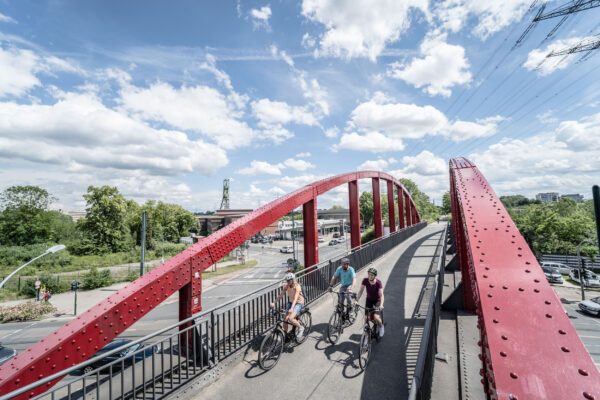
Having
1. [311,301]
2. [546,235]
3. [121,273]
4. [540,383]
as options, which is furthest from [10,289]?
[546,235]

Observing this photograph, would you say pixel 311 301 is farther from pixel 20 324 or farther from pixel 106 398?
pixel 20 324

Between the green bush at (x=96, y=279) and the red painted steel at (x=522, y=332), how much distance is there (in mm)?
36354

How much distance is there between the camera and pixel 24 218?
48.9 metres

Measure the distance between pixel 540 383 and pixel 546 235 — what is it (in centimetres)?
6027

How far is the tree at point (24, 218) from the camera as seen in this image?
4756cm

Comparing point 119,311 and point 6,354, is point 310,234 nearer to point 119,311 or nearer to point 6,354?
point 119,311

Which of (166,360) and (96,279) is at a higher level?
(166,360)

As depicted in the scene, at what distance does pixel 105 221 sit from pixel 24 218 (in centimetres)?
1687

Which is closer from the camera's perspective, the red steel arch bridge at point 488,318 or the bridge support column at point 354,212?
the red steel arch bridge at point 488,318

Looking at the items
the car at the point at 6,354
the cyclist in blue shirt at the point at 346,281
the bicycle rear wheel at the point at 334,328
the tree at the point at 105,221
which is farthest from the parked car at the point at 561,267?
the tree at the point at 105,221

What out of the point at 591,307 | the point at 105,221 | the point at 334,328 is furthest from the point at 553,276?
the point at 105,221

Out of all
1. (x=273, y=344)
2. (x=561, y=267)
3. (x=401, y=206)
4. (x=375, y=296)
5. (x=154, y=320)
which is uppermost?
(x=401, y=206)

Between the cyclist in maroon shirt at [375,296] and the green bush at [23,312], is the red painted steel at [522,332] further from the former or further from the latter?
the green bush at [23,312]

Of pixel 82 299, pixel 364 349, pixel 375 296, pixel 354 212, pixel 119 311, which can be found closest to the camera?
pixel 119 311
